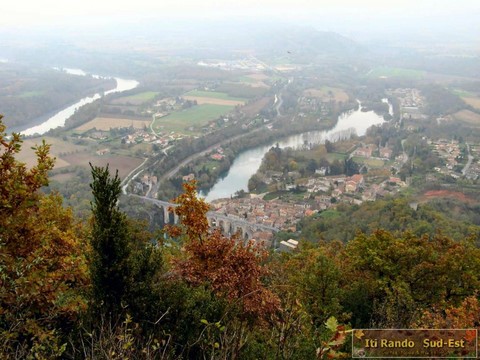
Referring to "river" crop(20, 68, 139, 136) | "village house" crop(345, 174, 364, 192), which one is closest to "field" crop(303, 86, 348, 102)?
"river" crop(20, 68, 139, 136)

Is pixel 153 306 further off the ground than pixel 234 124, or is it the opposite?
pixel 153 306

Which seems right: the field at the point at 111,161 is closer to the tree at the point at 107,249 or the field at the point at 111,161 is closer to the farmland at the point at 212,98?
the farmland at the point at 212,98

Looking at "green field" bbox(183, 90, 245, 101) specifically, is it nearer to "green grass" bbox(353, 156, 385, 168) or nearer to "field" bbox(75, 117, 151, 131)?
"field" bbox(75, 117, 151, 131)

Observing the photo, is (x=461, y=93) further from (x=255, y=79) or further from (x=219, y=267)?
(x=219, y=267)

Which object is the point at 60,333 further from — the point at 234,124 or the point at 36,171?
the point at 234,124

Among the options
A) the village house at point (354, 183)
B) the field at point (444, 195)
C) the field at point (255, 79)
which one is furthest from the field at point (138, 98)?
the field at point (444, 195)

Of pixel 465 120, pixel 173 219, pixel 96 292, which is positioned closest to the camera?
pixel 96 292

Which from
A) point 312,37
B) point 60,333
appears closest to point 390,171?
point 60,333
